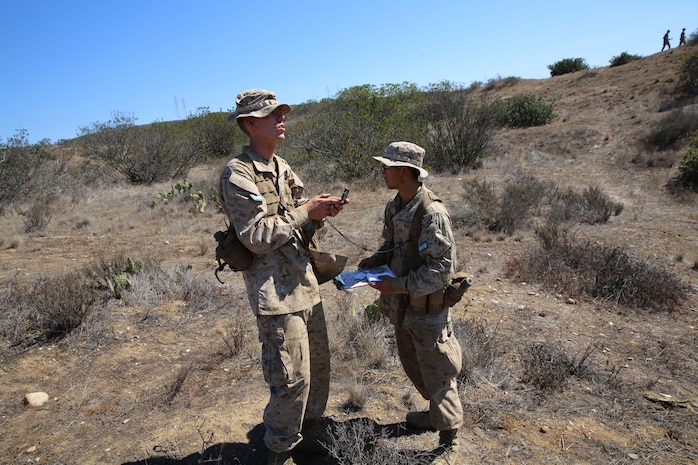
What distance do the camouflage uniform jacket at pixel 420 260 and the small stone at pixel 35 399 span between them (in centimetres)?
278

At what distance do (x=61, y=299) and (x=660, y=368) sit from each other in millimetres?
5488

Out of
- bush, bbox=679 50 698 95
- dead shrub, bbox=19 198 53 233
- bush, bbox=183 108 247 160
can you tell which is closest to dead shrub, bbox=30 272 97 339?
dead shrub, bbox=19 198 53 233

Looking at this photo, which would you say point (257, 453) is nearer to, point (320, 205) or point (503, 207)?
point (320, 205)

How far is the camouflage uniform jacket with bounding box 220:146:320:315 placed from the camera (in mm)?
2150

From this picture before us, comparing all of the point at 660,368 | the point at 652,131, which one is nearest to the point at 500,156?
the point at 652,131

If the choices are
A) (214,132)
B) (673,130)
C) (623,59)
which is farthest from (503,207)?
(623,59)

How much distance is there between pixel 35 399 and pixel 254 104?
2.94 metres

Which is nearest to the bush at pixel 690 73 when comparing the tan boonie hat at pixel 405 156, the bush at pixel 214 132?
the bush at pixel 214 132

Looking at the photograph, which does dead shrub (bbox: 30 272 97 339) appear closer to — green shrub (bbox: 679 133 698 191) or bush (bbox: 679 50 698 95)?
green shrub (bbox: 679 133 698 191)

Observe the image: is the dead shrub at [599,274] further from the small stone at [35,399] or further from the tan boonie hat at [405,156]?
the small stone at [35,399]

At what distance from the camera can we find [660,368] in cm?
379

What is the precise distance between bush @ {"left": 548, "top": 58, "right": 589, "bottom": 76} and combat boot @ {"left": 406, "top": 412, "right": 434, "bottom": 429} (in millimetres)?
37013

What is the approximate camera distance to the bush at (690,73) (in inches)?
717

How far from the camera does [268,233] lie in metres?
2.12
